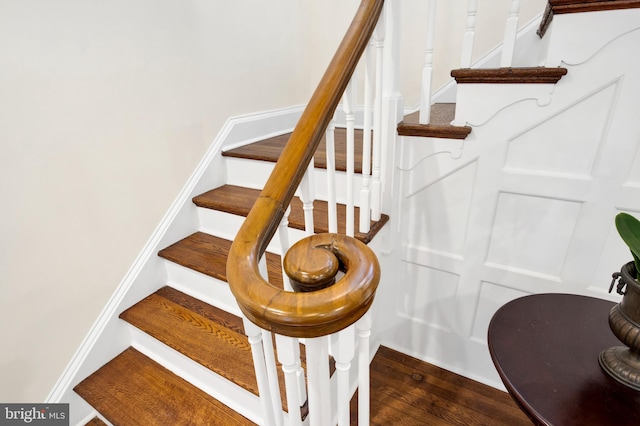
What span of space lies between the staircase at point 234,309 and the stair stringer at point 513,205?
10mm

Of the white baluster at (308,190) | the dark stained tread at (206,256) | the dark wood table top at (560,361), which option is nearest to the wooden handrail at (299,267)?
the white baluster at (308,190)

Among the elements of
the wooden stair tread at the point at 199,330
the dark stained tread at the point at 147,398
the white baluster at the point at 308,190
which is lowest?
the dark stained tread at the point at 147,398

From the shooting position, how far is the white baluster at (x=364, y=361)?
612mm

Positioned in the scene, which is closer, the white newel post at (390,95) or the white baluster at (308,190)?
the white baluster at (308,190)

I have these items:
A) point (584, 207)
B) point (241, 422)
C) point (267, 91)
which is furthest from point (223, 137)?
point (584, 207)

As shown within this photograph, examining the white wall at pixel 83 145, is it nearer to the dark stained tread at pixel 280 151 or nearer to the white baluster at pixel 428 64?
the dark stained tread at pixel 280 151

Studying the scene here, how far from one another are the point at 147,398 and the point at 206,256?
63 centimetres

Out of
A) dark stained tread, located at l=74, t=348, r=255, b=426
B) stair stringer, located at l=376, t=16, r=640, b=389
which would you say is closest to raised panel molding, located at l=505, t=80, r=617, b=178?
stair stringer, located at l=376, t=16, r=640, b=389

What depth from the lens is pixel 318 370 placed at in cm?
58

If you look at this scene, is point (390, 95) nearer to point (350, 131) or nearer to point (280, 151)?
point (350, 131)

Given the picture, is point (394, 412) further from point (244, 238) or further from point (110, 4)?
point (110, 4)

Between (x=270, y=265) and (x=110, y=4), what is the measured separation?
1.29 m

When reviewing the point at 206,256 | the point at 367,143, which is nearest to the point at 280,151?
the point at 206,256

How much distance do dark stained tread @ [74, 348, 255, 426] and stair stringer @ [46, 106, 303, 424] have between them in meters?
0.07
